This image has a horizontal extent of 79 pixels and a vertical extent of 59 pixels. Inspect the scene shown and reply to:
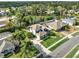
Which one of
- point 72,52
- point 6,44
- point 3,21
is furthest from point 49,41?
point 3,21

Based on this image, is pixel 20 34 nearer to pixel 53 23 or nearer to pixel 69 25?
pixel 53 23

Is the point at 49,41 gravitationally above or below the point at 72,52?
above

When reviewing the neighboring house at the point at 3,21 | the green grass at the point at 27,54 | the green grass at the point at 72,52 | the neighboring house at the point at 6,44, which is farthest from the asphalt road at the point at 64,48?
the neighboring house at the point at 3,21

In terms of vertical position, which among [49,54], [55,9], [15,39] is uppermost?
[55,9]

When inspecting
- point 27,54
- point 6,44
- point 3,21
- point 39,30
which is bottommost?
point 27,54

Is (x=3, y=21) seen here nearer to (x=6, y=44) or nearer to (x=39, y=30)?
(x=6, y=44)

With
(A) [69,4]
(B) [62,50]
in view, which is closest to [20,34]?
(B) [62,50]

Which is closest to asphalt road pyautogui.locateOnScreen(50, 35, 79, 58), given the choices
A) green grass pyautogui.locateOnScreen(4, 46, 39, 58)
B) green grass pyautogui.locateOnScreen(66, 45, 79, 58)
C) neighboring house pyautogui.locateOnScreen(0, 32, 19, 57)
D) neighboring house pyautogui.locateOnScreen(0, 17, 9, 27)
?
green grass pyautogui.locateOnScreen(66, 45, 79, 58)
